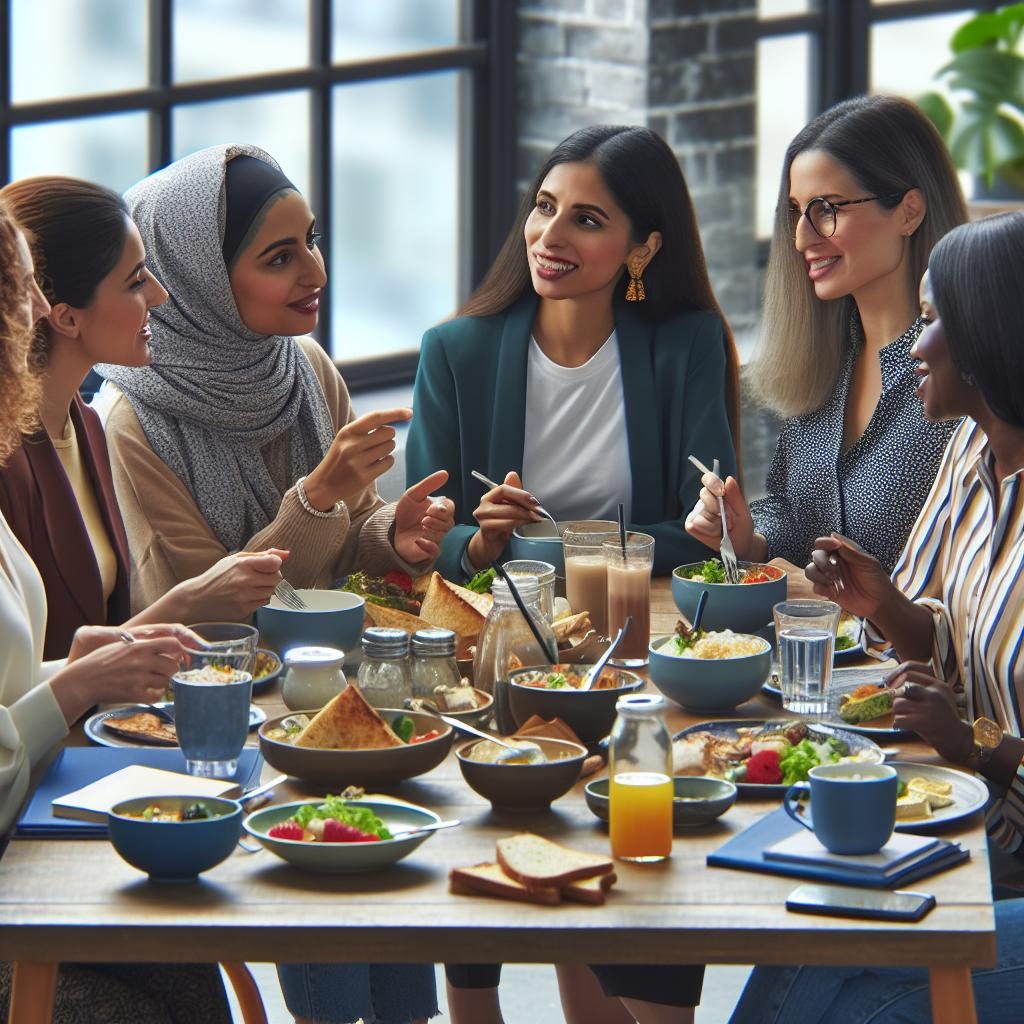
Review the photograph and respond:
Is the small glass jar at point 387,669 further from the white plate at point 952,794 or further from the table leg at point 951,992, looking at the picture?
the table leg at point 951,992

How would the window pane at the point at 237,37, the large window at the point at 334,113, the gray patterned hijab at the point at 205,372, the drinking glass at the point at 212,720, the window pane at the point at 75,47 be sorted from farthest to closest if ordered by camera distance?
the window pane at the point at 237,37, the large window at the point at 334,113, the window pane at the point at 75,47, the gray patterned hijab at the point at 205,372, the drinking glass at the point at 212,720

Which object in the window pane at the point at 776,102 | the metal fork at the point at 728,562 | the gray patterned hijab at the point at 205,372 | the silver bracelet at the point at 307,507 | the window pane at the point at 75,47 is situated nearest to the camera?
the metal fork at the point at 728,562

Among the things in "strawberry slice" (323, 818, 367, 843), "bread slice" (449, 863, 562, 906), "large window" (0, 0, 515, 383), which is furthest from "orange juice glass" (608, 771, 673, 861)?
"large window" (0, 0, 515, 383)

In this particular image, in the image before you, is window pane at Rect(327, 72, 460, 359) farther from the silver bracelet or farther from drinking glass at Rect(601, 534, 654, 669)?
drinking glass at Rect(601, 534, 654, 669)

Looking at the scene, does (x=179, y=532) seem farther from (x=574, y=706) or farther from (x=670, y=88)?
(x=670, y=88)

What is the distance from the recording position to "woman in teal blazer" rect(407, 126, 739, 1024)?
2.97 meters

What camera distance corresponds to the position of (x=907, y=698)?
191 cm

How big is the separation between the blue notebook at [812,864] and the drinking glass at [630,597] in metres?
0.61

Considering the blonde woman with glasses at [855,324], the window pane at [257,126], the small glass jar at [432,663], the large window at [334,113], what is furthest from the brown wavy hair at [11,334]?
the window pane at [257,126]

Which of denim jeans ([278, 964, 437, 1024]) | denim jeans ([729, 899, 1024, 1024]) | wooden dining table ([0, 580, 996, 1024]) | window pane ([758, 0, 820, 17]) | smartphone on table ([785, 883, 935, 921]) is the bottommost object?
denim jeans ([278, 964, 437, 1024])

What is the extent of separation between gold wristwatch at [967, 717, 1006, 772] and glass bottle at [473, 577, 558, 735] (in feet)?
1.60

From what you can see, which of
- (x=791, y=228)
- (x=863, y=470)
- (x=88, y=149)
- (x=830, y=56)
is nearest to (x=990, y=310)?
(x=863, y=470)

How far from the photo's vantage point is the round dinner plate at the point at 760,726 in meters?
1.81

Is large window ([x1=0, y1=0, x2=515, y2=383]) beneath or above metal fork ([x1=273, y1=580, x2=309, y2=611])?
above
